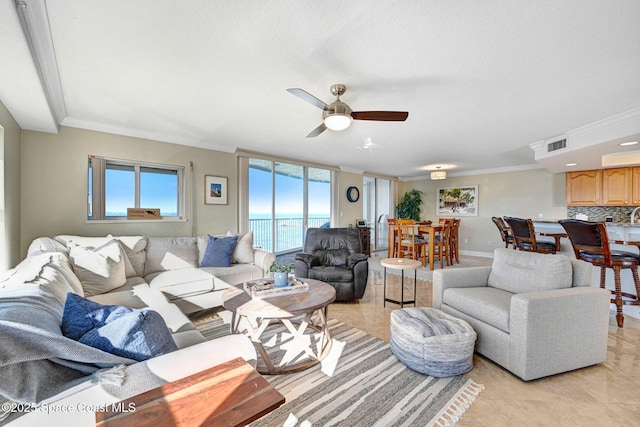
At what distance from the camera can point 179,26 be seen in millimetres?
1601

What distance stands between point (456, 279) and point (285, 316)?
171 cm

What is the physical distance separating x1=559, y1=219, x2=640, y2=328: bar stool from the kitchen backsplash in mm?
3361

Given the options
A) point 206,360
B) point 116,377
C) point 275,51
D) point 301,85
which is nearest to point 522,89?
point 301,85

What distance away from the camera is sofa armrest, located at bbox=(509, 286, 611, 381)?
1774 millimetres

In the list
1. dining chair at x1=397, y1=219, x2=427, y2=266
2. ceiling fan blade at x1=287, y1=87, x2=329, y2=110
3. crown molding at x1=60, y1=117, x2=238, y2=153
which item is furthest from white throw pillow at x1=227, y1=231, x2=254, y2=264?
dining chair at x1=397, y1=219, x2=427, y2=266

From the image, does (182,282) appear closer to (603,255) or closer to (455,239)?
(603,255)

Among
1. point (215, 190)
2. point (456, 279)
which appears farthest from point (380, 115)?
point (215, 190)

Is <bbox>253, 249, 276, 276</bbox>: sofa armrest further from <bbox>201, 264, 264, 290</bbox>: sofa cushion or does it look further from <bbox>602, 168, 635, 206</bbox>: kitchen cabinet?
<bbox>602, 168, 635, 206</bbox>: kitchen cabinet

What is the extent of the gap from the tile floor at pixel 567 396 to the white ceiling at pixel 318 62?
2.26 metres

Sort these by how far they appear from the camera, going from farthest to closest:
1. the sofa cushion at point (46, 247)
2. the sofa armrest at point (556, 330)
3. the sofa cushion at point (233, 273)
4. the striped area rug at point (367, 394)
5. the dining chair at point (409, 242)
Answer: the dining chair at point (409, 242)
the sofa cushion at point (233, 273)
the sofa cushion at point (46, 247)
the sofa armrest at point (556, 330)
the striped area rug at point (367, 394)

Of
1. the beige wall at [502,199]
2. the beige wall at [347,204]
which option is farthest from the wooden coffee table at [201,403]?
the beige wall at [502,199]

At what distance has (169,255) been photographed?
10.6ft

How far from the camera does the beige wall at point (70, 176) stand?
9.61ft

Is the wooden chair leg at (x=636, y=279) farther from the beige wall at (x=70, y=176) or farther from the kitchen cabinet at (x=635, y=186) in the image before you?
the beige wall at (x=70, y=176)
